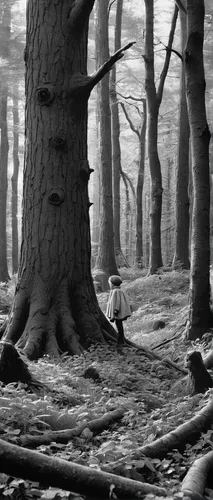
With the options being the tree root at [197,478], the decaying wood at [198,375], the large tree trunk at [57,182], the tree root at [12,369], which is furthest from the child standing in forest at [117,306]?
the tree root at [197,478]

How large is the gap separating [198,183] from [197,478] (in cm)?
629

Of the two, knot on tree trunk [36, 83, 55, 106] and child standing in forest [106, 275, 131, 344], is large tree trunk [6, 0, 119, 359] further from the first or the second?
child standing in forest [106, 275, 131, 344]

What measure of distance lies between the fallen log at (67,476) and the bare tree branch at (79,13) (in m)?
7.01

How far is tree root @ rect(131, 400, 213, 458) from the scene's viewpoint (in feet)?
12.5

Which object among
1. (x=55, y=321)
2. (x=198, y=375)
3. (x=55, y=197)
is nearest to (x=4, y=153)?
(x=55, y=197)

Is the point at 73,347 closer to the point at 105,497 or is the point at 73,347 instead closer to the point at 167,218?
the point at 105,497

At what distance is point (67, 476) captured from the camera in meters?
2.96

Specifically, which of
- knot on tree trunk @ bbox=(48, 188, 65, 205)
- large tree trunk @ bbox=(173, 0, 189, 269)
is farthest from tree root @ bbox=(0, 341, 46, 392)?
large tree trunk @ bbox=(173, 0, 189, 269)

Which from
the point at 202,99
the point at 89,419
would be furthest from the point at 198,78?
the point at 89,419

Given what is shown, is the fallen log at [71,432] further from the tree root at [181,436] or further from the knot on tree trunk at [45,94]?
the knot on tree trunk at [45,94]

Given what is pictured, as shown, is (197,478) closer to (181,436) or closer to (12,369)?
(181,436)

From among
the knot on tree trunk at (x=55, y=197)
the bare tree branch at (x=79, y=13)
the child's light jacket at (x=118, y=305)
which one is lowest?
the child's light jacket at (x=118, y=305)

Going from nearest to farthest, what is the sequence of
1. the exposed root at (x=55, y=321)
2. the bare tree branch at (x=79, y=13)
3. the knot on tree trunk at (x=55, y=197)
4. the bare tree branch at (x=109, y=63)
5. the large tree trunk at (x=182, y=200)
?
1. the exposed root at (x=55, y=321)
2. the bare tree branch at (x=109, y=63)
3. the knot on tree trunk at (x=55, y=197)
4. the bare tree branch at (x=79, y=13)
5. the large tree trunk at (x=182, y=200)

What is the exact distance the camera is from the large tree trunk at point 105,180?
1775 cm
